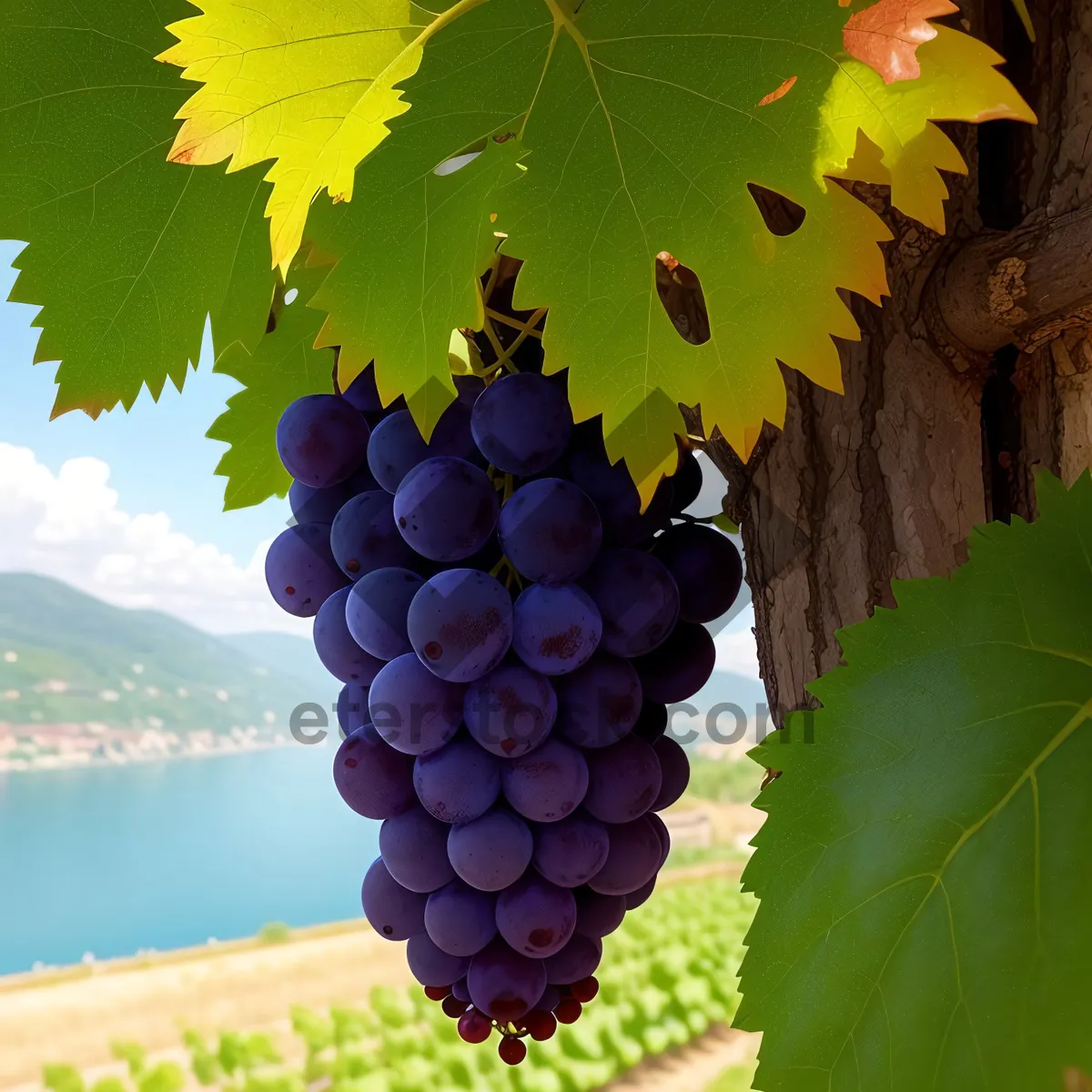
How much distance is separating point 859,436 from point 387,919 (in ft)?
0.96

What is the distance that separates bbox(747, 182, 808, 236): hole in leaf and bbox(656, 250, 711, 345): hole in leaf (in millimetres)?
39

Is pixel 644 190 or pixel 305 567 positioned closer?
pixel 644 190

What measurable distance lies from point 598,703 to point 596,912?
0.32 ft

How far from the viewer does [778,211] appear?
39 centimetres

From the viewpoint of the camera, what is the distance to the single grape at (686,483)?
0.42 metres

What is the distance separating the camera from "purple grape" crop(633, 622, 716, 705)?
419mm

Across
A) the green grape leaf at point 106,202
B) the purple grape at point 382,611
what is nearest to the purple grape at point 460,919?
the purple grape at point 382,611

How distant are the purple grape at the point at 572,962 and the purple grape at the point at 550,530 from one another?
159 millimetres

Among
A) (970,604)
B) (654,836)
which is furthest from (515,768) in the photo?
(970,604)

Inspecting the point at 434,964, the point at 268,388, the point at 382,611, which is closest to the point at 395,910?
the point at 434,964

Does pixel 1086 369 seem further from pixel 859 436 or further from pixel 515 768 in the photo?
pixel 515 768

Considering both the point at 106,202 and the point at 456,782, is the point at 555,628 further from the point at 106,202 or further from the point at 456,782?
the point at 106,202

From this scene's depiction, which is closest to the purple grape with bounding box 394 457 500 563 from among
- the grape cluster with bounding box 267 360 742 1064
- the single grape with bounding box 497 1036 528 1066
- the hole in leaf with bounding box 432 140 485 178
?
the grape cluster with bounding box 267 360 742 1064

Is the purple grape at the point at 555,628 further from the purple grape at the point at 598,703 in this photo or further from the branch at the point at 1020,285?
the branch at the point at 1020,285
